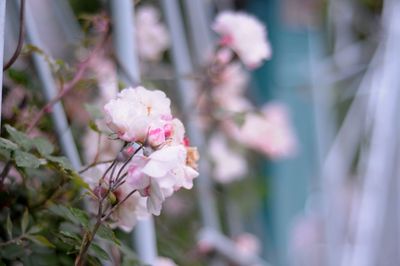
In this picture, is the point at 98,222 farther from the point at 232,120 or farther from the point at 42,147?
the point at 232,120

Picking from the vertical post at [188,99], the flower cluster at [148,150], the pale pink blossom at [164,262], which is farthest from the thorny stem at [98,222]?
the vertical post at [188,99]

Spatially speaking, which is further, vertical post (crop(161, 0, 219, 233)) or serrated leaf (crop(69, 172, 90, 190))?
vertical post (crop(161, 0, 219, 233))

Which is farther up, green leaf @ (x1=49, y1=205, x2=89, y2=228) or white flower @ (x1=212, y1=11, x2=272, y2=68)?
white flower @ (x1=212, y1=11, x2=272, y2=68)

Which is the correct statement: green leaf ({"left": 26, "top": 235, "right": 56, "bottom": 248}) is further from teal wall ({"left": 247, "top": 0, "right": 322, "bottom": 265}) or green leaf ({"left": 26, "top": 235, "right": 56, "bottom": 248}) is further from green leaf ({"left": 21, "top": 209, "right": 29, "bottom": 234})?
teal wall ({"left": 247, "top": 0, "right": 322, "bottom": 265})

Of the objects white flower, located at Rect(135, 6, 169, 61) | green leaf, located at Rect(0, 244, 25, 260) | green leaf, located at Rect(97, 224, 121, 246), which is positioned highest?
white flower, located at Rect(135, 6, 169, 61)

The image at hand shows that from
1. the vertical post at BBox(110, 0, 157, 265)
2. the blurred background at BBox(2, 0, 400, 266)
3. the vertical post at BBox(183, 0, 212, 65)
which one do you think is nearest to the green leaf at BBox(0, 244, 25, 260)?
the vertical post at BBox(110, 0, 157, 265)

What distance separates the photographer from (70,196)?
A: 3.12 ft

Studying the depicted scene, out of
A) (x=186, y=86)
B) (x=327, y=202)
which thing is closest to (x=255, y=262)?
(x=327, y=202)

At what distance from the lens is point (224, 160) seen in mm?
1684

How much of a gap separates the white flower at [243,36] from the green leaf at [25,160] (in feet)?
1.83

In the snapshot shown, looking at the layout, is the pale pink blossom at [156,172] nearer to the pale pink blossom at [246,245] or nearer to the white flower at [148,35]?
the white flower at [148,35]

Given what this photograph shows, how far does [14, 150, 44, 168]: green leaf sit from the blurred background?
2.53 ft

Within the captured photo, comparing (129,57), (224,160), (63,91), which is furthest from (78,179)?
(224,160)

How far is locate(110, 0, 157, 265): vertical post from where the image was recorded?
39.4 inches
